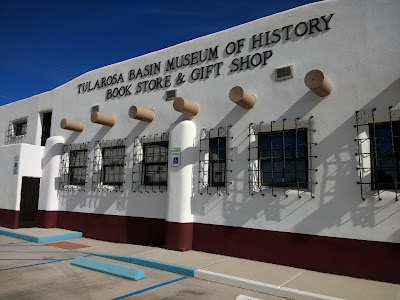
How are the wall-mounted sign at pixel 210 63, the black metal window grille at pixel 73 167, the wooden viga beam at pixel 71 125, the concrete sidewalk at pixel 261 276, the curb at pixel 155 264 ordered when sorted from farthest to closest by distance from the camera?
the black metal window grille at pixel 73 167
the wooden viga beam at pixel 71 125
the wall-mounted sign at pixel 210 63
the curb at pixel 155 264
the concrete sidewalk at pixel 261 276

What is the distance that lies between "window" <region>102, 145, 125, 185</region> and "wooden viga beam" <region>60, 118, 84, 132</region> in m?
1.30

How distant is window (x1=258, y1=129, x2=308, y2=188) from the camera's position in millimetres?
7480

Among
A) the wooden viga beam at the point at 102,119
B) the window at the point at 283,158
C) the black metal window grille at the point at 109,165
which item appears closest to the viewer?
the window at the point at 283,158

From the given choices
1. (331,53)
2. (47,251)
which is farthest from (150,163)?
(331,53)

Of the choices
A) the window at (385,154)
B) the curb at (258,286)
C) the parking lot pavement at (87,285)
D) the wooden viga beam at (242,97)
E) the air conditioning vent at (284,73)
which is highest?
the air conditioning vent at (284,73)

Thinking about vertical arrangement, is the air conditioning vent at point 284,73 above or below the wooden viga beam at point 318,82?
above

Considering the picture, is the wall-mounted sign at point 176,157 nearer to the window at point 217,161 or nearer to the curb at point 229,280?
the window at point 217,161

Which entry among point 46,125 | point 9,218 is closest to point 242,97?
point 9,218

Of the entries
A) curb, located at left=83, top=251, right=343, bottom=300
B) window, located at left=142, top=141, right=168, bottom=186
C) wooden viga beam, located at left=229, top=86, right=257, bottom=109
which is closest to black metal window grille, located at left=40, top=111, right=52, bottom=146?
window, located at left=142, top=141, right=168, bottom=186

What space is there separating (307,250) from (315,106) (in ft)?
9.81

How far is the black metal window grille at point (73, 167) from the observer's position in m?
12.0

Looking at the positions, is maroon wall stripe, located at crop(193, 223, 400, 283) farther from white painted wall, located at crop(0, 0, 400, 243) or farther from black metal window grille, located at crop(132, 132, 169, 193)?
black metal window grille, located at crop(132, 132, 169, 193)

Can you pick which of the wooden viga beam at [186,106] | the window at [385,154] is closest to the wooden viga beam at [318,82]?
→ the window at [385,154]

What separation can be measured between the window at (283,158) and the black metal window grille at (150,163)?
9.86 feet
